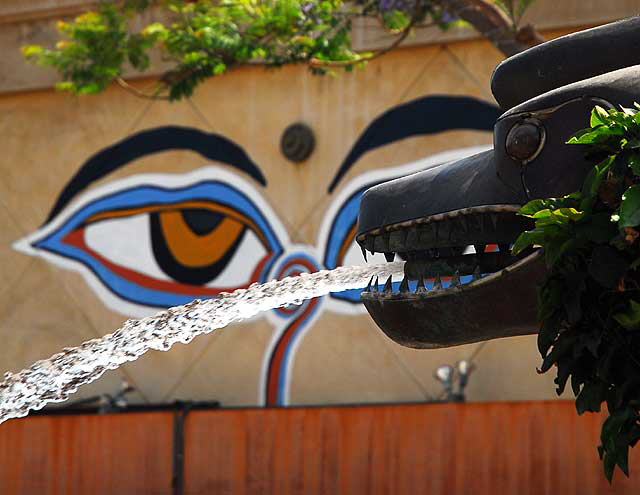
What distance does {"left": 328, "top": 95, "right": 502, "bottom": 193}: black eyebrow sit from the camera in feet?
49.0

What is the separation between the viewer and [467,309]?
13.7 ft

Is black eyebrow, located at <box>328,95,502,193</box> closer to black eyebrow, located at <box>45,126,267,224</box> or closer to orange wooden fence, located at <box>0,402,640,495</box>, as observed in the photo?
black eyebrow, located at <box>45,126,267,224</box>

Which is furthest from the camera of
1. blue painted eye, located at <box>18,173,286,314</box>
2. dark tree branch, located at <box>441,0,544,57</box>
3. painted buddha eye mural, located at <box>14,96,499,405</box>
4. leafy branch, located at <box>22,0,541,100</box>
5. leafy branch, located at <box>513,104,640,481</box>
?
blue painted eye, located at <box>18,173,286,314</box>

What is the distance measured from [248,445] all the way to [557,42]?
293 inches

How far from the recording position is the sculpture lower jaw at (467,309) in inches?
159

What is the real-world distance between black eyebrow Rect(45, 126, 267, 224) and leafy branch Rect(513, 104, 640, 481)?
496 inches

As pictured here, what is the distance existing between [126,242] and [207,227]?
116 cm

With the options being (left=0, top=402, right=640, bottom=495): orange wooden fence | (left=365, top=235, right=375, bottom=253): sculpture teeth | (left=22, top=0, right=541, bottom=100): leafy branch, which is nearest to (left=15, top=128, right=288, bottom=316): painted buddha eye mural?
(left=22, top=0, right=541, bottom=100): leafy branch

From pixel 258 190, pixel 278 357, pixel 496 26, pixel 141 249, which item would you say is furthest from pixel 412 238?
pixel 141 249

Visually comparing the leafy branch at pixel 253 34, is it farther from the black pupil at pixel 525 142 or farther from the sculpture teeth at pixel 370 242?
the black pupil at pixel 525 142

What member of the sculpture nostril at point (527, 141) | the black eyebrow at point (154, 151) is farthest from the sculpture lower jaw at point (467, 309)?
the black eyebrow at point (154, 151)

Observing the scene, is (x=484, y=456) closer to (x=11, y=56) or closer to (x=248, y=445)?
(x=248, y=445)

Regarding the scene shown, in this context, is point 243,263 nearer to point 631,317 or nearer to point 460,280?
point 460,280

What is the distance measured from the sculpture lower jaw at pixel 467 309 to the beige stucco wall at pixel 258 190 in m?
10.1
